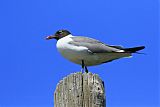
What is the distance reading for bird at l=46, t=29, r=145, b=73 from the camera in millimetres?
8375

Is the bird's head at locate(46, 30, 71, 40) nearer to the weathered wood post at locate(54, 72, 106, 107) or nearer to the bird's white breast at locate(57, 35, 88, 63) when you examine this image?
the bird's white breast at locate(57, 35, 88, 63)

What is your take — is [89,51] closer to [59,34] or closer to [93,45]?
[93,45]

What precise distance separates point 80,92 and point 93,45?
179 inches

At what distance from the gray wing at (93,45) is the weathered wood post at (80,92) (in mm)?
4242

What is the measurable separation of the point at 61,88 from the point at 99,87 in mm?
402

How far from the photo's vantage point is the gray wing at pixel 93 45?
8.73 m

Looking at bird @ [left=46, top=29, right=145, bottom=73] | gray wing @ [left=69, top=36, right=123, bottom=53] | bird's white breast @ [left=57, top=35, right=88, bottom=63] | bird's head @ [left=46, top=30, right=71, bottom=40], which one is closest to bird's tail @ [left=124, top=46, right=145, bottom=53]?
bird @ [left=46, top=29, right=145, bottom=73]

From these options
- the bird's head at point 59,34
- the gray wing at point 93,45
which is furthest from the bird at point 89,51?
the bird's head at point 59,34

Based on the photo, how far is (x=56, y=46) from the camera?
8.98 m

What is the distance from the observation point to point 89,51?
28.4ft

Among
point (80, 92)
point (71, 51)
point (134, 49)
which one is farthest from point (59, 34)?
point (80, 92)

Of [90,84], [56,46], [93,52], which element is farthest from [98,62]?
[90,84]

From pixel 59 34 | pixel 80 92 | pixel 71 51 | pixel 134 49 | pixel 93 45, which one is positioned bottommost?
pixel 80 92

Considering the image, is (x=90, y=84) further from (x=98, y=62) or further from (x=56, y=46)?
(x=56, y=46)
